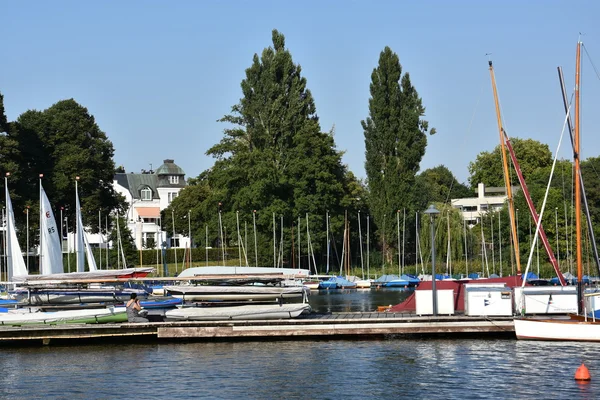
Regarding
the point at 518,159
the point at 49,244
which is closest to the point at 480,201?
the point at 518,159

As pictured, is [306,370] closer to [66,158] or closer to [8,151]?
[8,151]

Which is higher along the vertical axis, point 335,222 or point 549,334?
point 335,222

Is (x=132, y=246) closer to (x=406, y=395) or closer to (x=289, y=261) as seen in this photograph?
(x=289, y=261)

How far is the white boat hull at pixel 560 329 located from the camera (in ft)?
118

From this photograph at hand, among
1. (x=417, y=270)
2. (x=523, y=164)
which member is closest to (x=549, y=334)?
(x=417, y=270)

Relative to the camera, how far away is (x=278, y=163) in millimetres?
101500

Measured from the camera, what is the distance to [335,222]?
104625 millimetres

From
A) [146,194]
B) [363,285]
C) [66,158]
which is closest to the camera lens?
[363,285]

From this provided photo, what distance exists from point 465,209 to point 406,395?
123199 millimetres

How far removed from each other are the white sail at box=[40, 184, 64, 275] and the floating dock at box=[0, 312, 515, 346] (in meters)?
21.6

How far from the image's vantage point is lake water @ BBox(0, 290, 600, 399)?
29688 mm

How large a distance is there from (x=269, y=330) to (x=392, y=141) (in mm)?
64144

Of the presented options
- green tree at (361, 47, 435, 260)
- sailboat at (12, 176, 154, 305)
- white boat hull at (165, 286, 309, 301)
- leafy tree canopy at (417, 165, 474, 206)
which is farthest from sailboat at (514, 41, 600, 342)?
leafy tree canopy at (417, 165, 474, 206)

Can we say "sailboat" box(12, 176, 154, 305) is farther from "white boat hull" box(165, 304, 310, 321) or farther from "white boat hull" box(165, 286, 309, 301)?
"white boat hull" box(165, 304, 310, 321)
